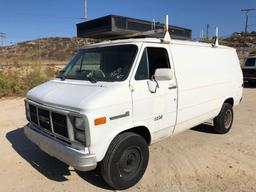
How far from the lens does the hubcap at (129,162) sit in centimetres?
366

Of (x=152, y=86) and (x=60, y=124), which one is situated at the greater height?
(x=152, y=86)

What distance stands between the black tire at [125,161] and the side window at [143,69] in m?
0.91

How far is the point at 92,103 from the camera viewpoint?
10.3ft

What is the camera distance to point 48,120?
370 cm

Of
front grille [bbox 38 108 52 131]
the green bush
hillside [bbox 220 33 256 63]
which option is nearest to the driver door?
front grille [bbox 38 108 52 131]

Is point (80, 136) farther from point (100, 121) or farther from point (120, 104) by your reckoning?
point (120, 104)

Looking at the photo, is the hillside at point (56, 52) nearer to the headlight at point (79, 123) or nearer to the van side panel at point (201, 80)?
the van side panel at point (201, 80)

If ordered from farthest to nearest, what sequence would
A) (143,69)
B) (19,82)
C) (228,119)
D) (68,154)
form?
(19,82) < (228,119) < (143,69) < (68,154)

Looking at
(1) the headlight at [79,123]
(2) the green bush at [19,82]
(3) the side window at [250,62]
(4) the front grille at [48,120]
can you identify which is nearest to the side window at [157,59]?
(1) the headlight at [79,123]

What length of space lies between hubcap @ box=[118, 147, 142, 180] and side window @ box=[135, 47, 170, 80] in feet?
3.73

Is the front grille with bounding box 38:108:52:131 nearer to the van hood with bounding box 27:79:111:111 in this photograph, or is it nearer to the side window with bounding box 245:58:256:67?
the van hood with bounding box 27:79:111:111

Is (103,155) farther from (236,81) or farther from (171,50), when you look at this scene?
(236,81)

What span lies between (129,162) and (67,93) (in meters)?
1.42

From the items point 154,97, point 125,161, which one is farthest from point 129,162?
point 154,97
